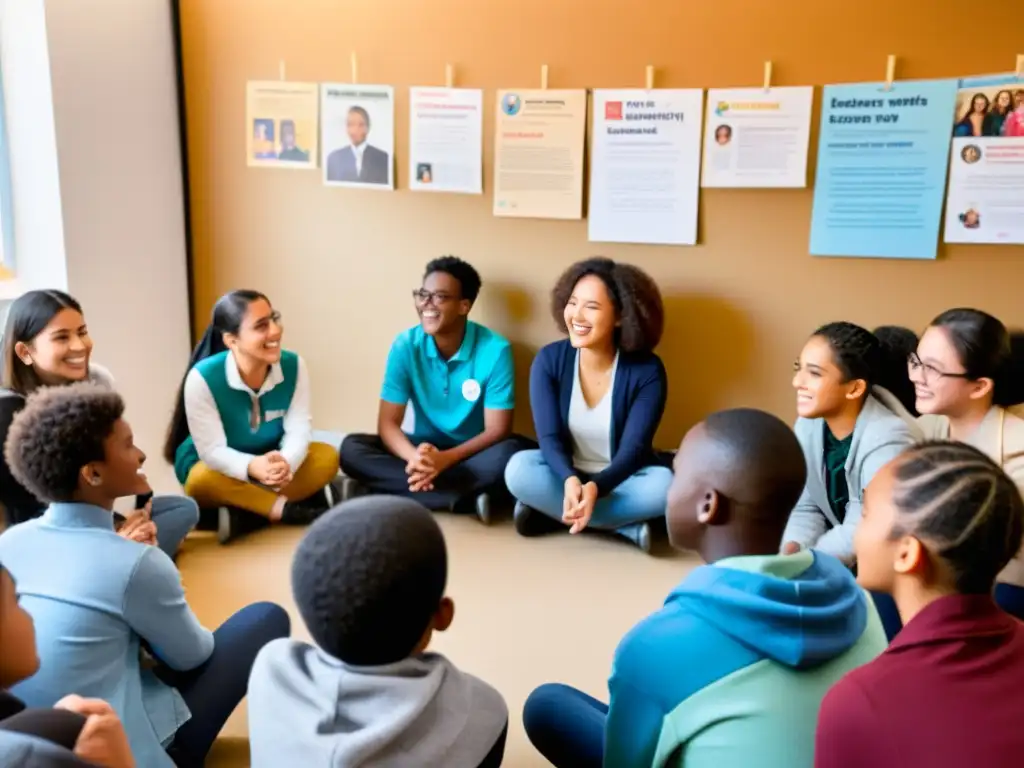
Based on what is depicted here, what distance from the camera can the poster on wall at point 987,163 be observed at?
2717 millimetres

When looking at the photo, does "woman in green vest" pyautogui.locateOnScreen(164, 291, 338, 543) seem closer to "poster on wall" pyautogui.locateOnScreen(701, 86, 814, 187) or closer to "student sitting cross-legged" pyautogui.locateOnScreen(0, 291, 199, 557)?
"student sitting cross-legged" pyautogui.locateOnScreen(0, 291, 199, 557)

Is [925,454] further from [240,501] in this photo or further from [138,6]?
[138,6]

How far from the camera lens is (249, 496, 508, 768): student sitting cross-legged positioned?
1013mm

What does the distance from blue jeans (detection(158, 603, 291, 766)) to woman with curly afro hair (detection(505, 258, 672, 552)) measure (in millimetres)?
1253

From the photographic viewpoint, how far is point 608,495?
286 cm

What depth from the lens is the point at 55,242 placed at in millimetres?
2967

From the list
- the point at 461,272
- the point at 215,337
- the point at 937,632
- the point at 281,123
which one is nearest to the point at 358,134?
the point at 281,123

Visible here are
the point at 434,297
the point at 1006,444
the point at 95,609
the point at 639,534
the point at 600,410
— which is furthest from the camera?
the point at 434,297

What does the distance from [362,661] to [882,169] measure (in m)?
2.58

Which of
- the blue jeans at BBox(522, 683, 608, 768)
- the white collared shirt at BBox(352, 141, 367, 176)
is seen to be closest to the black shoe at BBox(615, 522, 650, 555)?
the blue jeans at BBox(522, 683, 608, 768)

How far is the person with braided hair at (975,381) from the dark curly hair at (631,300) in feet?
3.22

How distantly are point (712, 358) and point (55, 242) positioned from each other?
Result: 2.45 meters

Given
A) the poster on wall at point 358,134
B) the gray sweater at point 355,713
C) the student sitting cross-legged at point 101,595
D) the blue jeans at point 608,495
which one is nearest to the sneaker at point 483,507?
the blue jeans at point 608,495

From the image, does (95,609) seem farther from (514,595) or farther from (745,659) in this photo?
(514,595)
